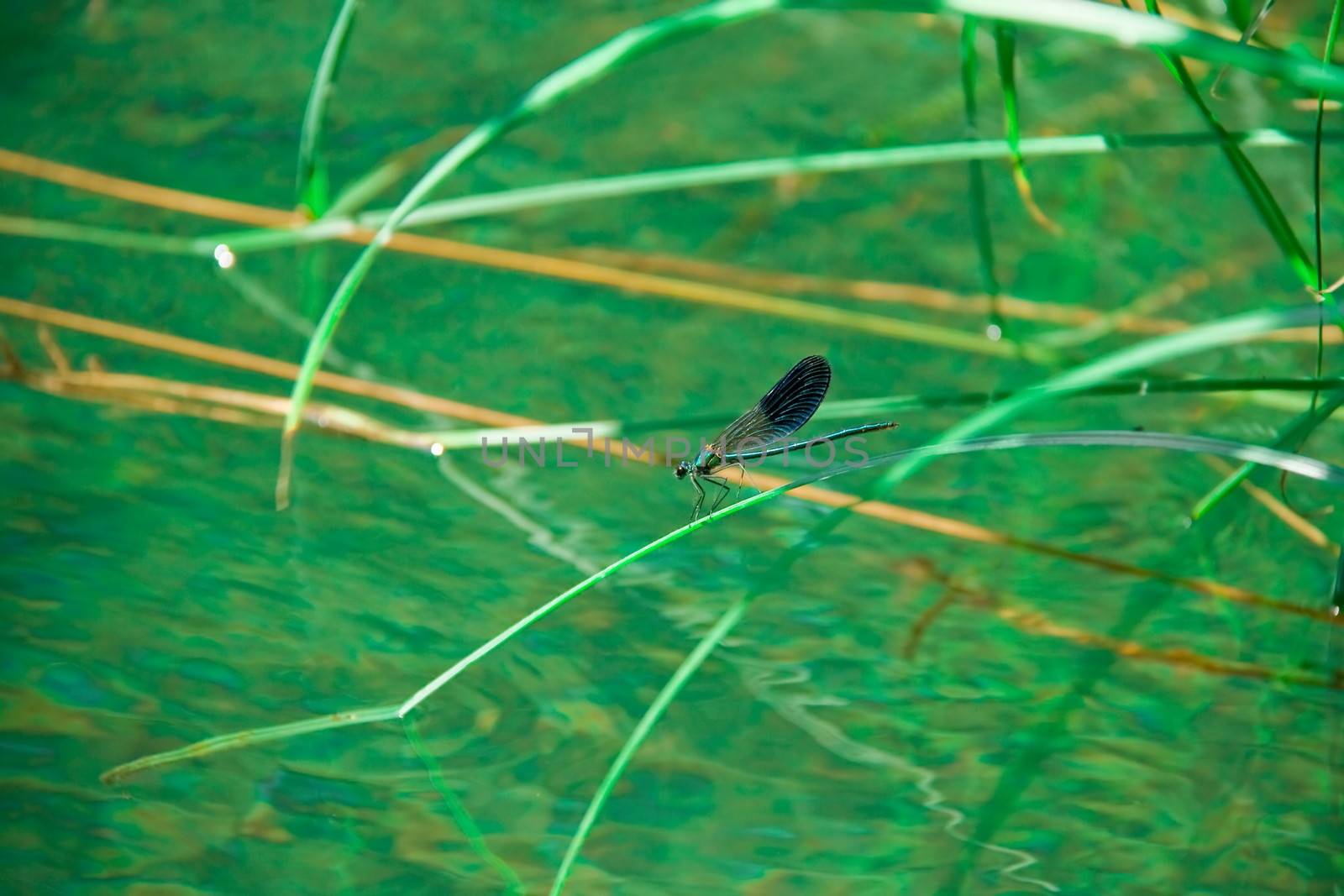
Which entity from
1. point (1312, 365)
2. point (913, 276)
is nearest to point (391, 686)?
point (913, 276)

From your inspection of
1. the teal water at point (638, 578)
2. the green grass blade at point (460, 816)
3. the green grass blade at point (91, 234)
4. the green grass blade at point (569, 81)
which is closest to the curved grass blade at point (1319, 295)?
the teal water at point (638, 578)

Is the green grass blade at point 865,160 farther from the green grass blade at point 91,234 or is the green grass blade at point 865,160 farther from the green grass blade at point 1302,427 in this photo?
the green grass blade at point 91,234

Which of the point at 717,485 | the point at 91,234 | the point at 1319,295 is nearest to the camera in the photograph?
the point at 1319,295

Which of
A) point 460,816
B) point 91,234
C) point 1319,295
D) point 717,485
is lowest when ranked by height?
point 460,816

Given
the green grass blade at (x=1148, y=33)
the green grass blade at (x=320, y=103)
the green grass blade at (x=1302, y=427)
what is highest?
the green grass blade at (x=1148, y=33)

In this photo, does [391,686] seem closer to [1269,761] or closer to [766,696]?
[766,696]

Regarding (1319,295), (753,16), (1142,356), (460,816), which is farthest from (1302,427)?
(460,816)

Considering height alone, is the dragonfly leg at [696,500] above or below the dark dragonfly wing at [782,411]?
below

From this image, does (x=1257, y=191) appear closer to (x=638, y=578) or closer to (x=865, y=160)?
(x=865, y=160)
